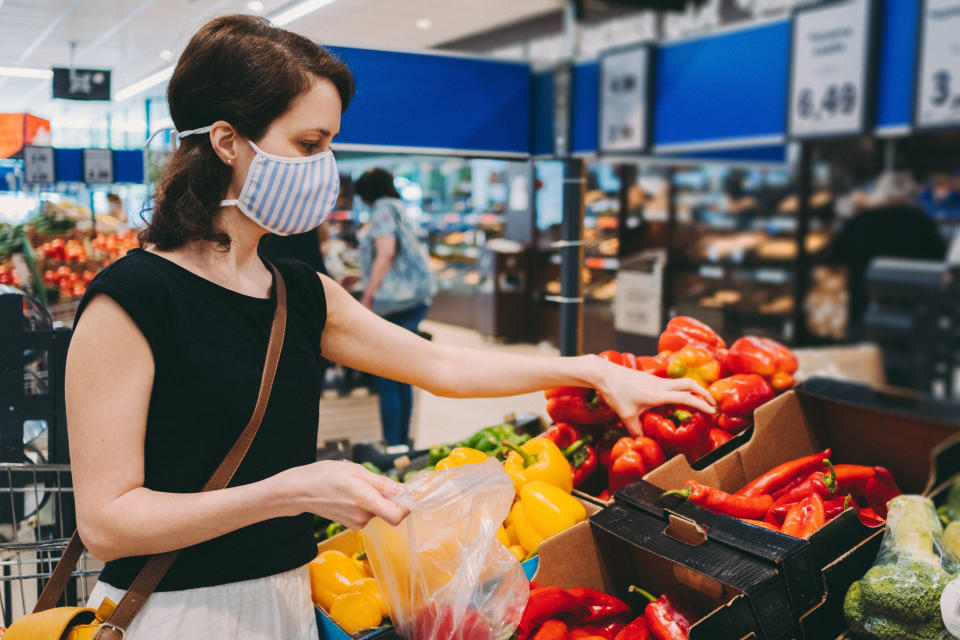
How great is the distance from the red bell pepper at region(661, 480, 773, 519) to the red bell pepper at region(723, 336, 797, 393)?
1.34 feet

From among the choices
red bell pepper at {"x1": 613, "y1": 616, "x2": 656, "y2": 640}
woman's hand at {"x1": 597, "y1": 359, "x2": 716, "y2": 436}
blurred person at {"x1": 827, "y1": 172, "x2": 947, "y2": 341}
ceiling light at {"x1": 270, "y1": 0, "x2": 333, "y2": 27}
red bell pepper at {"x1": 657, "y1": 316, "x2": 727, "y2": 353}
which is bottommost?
red bell pepper at {"x1": 613, "y1": 616, "x2": 656, "y2": 640}

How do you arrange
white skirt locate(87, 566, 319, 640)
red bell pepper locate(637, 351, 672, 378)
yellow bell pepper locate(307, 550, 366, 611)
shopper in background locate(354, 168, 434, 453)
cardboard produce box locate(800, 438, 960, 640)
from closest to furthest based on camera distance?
1. white skirt locate(87, 566, 319, 640)
2. cardboard produce box locate(800, 438, 960, 640)
3. yellow bell pepper locate(307, 550, 366, 611)
4. red bell pepper locate(637, 351, 672, 378)
5. shopper in background locate(354, 168, 434, 453)

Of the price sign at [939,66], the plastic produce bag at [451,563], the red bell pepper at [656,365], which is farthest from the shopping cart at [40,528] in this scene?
the price sign at [939,66]

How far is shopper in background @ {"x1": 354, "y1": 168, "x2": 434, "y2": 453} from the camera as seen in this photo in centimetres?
471

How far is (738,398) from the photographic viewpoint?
1.93 meters

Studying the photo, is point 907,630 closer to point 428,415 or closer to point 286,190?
point 286,190

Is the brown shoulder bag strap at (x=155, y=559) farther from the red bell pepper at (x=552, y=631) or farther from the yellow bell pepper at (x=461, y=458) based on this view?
the yellow bell pepper at (x=461, y=458)

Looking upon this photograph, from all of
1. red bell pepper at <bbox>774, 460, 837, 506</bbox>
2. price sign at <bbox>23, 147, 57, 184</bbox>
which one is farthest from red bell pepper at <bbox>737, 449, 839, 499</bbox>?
price sign at <bbox>23, 147, 57, 184</bbox>

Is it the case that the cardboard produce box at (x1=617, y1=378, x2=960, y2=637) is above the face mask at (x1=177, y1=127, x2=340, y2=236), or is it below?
below

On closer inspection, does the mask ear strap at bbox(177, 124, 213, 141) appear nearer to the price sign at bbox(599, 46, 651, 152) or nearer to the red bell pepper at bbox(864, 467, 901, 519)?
the red bell pepper at bbox(864, 467, 901, 519)

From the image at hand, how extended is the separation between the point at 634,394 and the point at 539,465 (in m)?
0.29

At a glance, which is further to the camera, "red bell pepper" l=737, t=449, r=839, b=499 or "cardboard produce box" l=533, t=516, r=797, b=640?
"red bell pepper" l=737, t=449, r=839, b=499

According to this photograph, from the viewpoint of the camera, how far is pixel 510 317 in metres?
9.69

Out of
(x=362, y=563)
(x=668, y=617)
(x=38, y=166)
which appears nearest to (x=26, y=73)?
(x=38, y=166)
